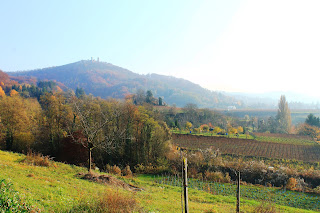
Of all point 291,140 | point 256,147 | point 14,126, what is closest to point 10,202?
point 14,126

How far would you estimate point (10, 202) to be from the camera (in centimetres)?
559

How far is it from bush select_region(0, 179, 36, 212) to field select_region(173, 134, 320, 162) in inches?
1306

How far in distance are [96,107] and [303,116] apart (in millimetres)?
142810

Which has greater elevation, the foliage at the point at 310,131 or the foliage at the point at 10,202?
Result: the foliage at the point at 10,202

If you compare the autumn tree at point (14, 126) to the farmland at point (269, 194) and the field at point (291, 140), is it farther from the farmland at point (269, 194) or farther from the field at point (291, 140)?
the field at point (291, 140)

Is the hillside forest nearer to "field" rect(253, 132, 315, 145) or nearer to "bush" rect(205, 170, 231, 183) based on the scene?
"bush" rect(205, 170, 231, 183)

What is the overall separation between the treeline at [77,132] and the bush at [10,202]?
15733 millimetres

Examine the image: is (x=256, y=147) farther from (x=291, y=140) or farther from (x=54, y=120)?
(x=54, y=120)

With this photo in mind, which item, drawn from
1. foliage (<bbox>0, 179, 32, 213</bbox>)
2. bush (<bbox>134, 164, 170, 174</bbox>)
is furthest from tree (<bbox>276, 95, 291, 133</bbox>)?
foliage (<bbox>0, 179, 32, 213</bbox>)

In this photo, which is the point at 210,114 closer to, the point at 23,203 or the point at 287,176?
the point at 287,176

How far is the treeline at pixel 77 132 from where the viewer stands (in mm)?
24391

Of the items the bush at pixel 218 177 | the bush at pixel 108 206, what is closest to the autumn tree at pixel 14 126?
the bush at pixel 218 177

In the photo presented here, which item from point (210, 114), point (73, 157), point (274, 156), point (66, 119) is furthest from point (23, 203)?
point (210, 114)

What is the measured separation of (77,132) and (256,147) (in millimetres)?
30903
